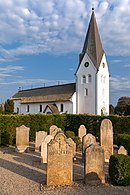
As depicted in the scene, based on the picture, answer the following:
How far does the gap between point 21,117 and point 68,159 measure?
1420cm

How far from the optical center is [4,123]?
815 inches

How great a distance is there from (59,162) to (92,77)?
41.7m

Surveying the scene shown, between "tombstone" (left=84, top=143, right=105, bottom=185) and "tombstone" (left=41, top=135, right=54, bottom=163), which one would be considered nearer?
"tombstone" (left=84, top=143, right=105, bottom=185)

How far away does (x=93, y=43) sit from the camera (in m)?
50.0

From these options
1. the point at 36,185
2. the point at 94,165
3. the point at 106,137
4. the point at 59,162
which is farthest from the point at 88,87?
the point at 36,185

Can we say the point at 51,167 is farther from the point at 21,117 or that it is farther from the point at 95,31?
the point at 95,31

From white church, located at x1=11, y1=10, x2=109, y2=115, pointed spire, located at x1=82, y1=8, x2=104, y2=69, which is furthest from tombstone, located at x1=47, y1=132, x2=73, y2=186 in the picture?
pointed spire, located at x1=82, y1=8, x2=104, y2=69

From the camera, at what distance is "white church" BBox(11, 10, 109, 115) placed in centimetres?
4822

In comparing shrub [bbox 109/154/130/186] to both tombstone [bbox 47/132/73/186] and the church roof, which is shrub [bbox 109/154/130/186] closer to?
tombstone [bbox 47/132/73/186]

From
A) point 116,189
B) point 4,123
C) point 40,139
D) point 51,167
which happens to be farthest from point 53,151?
point 4,123

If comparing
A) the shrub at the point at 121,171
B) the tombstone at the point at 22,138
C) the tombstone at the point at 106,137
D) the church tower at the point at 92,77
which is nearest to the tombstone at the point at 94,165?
the shrub at the point at 121,171

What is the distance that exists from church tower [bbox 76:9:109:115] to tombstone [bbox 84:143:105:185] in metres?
38.4

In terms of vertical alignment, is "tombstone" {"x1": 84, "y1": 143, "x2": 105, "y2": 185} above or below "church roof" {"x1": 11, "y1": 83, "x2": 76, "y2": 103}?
below

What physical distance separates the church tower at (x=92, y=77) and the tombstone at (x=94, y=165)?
126 feet
